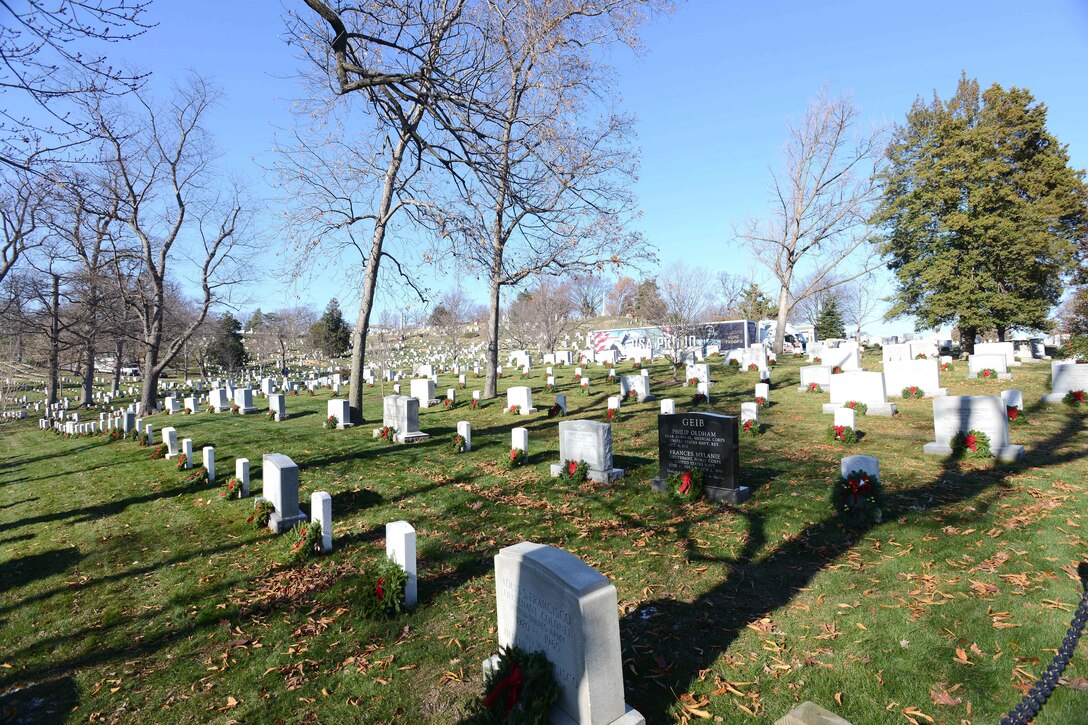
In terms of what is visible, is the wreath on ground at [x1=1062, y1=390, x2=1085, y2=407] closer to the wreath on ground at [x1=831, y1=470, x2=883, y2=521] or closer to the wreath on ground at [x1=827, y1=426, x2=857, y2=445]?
the wreath on ground at [x1=827, y1=426, x2=857, y2=445]

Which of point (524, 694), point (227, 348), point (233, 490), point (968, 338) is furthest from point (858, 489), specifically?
point (227, 348)

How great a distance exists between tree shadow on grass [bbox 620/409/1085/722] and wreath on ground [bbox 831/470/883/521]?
0.68 ft

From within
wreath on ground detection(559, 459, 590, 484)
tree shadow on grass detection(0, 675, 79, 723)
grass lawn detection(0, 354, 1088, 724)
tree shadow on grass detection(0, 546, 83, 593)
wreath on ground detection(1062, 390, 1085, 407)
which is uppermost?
wreath on ground detection(1062, 390, 1085, 407)

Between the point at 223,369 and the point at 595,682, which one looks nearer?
the point at 595,682

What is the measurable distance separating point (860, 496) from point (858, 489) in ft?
0.46

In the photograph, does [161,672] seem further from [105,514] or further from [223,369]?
[223,369]

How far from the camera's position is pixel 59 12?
4.79m

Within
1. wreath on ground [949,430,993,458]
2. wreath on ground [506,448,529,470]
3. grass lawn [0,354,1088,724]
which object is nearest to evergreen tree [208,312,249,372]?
grass lawn [0,354,1088,724]

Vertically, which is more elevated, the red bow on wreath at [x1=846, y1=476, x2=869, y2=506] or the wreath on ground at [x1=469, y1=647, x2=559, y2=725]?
the red bow on wreath at [x1=846, y1=476, x2=869, y2=506]

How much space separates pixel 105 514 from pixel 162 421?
14.1 meters

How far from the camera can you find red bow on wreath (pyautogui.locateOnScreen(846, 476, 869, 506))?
743 cm

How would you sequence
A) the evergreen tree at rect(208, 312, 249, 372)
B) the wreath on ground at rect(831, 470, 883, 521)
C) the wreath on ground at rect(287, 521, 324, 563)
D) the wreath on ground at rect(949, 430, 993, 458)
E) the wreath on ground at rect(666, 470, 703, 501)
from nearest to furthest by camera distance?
the wreath on ground at rect(287, 521, 324, 563)
the wreath on ground at rect(831, 470, 883, 521)
the wreath on ground at rect(666, 470, 703, 501)
the wreath on ground at rect(949, 430, 993, 458)
the evergreen tree at rect(208, 312, 249, 372)

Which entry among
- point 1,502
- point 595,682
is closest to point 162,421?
point 1,502

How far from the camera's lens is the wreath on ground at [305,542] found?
7297 millimetres
